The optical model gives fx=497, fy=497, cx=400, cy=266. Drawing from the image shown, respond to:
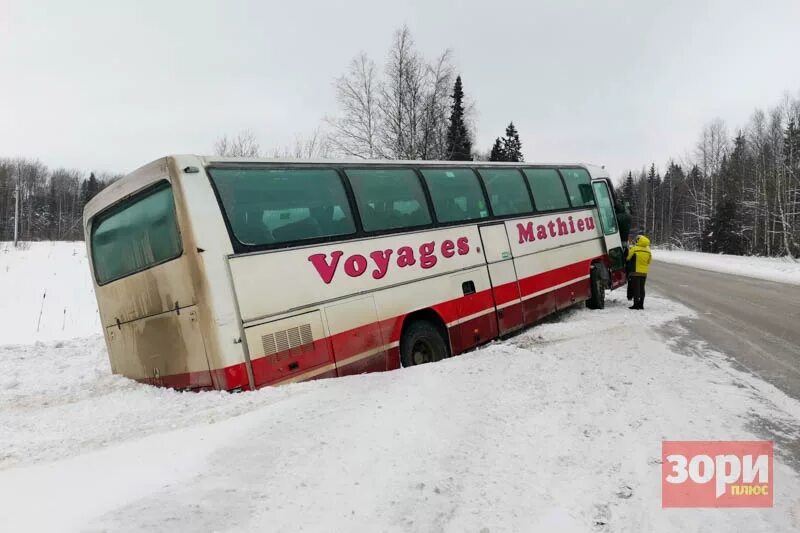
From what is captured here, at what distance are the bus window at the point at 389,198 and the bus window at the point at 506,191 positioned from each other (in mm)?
1958

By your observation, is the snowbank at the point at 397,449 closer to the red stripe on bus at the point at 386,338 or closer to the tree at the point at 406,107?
the red stripe on bus at the point at 386,338

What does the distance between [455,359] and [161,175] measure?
3834 mm

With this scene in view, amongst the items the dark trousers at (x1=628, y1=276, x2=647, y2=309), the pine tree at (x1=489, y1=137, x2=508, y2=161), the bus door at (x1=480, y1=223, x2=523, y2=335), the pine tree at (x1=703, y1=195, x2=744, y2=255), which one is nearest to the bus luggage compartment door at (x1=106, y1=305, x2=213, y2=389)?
the bus door at (x1=480, y1=223, x2=523, y2=335)

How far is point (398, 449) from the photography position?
11.4 ft

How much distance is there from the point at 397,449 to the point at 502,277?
571cm

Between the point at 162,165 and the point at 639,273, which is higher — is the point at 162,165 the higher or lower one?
the higher one

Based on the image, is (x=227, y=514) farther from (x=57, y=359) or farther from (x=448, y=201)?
(x=57, y=359)

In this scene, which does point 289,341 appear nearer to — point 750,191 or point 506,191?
point 506,191

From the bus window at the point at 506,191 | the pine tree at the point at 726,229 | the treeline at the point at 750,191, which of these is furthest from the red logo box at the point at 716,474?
the pine tree at the point at 726,229

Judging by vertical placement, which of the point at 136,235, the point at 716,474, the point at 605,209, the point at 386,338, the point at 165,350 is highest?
the point at 136,235

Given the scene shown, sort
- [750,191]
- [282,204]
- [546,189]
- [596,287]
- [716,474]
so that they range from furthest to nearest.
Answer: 1. [750,191]
2. [596,287]
3. [546,189]
4. [282,204]
5. [716,474]

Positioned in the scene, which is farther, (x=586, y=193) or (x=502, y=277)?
(x=586, y=193)

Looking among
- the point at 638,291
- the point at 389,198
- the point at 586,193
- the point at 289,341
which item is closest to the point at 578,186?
the point at 586,193

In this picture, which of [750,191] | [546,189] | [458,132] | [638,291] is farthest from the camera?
[750,191]
